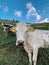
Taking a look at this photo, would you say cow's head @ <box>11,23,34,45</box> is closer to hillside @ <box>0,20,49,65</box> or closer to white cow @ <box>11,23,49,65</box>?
→ white cow @ <box>11,23,49,65</box>

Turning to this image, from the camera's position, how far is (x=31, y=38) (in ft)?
26.6

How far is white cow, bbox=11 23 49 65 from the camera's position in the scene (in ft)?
25.1

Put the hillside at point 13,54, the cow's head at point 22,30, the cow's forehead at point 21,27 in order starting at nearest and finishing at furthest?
the cow's head at point 22,30 < the cow's forehead at point 21,27 < the hillside at point 13,54

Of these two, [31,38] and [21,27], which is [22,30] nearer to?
[21,27]

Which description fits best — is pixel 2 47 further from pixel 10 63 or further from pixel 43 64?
pixel 43 64

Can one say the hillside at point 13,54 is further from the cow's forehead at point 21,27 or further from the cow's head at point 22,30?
the cow's forehead at point 21,27

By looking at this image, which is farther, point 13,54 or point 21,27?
point 13,54

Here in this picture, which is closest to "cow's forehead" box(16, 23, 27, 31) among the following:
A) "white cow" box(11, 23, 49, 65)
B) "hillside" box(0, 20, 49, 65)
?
"white cow" box(11, 23, 49, 65)

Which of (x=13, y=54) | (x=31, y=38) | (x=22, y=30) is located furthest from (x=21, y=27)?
(x=13, y=54)

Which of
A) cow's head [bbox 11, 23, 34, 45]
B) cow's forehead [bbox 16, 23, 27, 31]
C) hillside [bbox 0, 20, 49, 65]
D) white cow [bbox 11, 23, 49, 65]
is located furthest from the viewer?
hillside [bbox 0, 20, 49, 65]

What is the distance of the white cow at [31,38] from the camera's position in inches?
302

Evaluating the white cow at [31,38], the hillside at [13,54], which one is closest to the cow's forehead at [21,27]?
the white cow at [31,38]

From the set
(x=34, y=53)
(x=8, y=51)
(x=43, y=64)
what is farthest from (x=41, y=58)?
(x=8, y=51)

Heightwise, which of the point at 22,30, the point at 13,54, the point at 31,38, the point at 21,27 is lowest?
the point at 13,54
